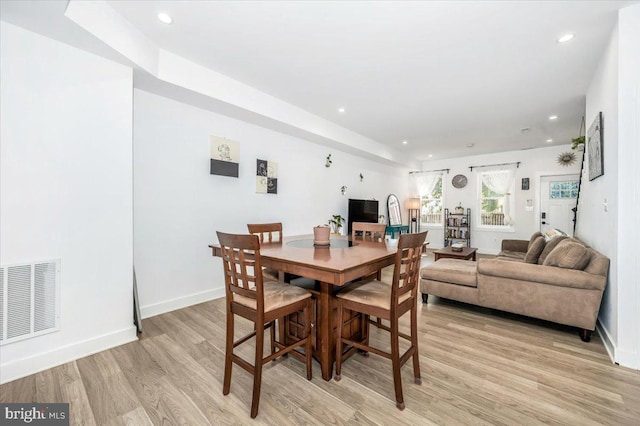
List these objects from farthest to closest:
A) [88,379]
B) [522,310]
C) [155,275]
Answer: [155,275]
[522,310]
[88,379]

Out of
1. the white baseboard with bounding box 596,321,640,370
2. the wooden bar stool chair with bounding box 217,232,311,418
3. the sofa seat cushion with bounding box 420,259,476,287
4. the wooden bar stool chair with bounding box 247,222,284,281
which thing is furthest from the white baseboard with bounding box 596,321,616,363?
the wooden bar stool chair with bounding box 247,222,284,281

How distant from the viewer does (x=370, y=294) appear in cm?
179

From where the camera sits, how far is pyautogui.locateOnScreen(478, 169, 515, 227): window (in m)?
6.77

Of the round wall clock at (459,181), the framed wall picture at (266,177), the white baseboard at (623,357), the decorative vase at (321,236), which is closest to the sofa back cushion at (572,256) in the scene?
the white baseboard at (623,357)

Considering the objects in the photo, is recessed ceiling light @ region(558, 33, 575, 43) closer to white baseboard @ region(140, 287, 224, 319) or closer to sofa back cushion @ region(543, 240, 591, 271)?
sofa back cushion @ region(543, 240, 591, 271)

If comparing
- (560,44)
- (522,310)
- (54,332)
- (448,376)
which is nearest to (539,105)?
(560,44)

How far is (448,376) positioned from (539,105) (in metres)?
3.99

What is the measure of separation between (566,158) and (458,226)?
2.67 m

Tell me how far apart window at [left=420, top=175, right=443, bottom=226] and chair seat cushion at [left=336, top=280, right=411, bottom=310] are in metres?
6.60

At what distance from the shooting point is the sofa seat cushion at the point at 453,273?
119 inches

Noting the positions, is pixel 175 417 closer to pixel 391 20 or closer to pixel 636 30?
pixel 391 20

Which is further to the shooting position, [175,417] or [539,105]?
[539,105]

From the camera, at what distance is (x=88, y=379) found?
183 centimetres

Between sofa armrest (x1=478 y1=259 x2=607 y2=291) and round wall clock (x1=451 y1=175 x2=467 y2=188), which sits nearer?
sofa armrest (x1=478 y1=259 x2=607 y2=291)
